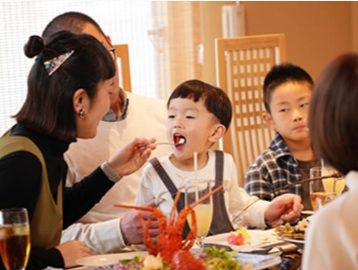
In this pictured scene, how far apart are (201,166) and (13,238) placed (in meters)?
0.91

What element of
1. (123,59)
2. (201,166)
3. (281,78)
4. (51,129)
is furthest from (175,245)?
(123,59)

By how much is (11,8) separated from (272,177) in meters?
1.92

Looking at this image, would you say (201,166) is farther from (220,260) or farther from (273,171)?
(220,260)

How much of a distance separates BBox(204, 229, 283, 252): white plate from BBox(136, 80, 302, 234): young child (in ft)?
0.56

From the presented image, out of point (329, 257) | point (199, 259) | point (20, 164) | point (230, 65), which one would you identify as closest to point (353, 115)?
point (329, 257)

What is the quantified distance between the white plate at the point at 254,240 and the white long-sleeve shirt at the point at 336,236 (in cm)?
74

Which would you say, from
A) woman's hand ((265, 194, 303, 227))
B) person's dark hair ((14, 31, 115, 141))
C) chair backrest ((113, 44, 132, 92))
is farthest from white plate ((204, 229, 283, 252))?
chair backrest ((113, 44, 132, 92))

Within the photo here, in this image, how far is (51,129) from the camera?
2004 millimetres

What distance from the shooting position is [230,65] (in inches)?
143

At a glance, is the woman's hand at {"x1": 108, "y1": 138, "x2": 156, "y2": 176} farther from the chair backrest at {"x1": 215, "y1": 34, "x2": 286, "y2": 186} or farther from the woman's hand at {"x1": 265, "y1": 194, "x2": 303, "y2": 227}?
the chair backrest at {"x1": 215, "y1": 34, "x2": 286, "y2": 186}

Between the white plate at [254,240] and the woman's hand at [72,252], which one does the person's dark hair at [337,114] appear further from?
the woman's hand at [72,252]

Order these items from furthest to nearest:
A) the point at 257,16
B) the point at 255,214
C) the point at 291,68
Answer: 1. the point at 257,16
2. the point at 291,68
3. the point at 255,214

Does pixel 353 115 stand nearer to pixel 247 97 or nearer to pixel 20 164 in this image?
pixel 20 164

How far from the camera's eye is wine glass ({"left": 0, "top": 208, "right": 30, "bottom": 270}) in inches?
63.9
